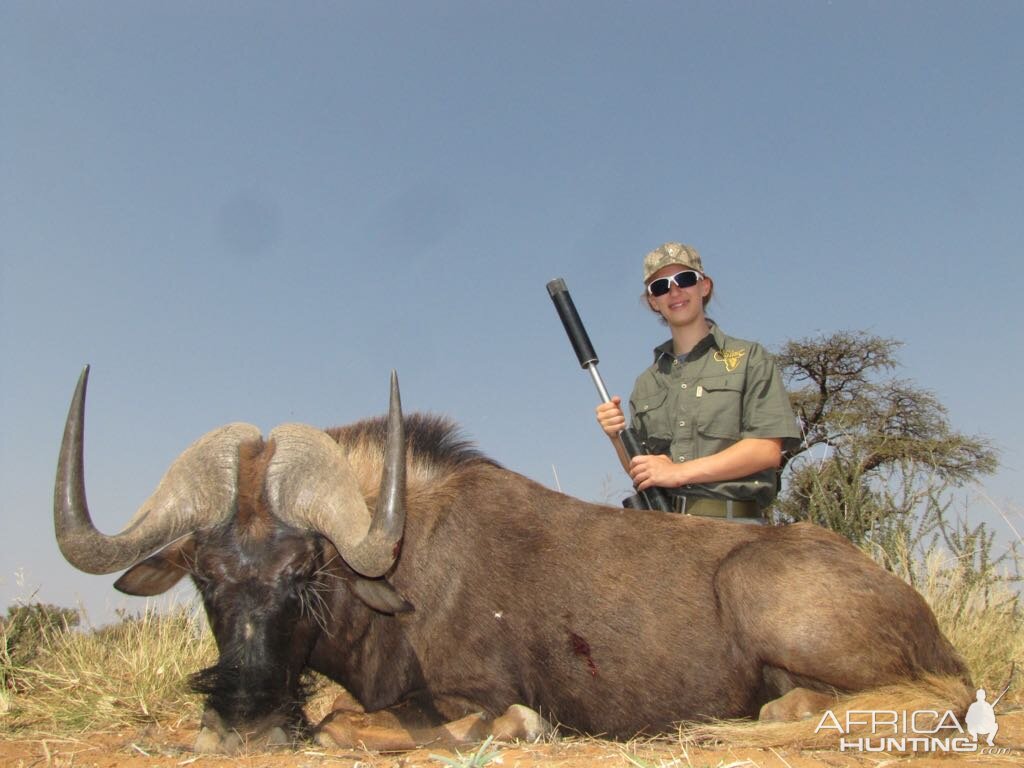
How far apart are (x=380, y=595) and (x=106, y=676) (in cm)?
277

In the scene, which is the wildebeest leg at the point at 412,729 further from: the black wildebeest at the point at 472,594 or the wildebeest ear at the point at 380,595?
the wildebeest ear at the point at 380,595

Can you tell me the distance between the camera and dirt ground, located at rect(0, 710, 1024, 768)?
129 inches

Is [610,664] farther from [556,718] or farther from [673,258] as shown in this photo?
[673,258]

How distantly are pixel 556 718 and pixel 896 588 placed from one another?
1578 mm

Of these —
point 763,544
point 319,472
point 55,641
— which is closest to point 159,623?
point 55,641

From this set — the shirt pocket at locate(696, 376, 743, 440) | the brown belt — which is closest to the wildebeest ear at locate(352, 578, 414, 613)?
the brown belt

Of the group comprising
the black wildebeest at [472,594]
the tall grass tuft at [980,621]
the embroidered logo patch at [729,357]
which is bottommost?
the tall grass tuft at [980,621]

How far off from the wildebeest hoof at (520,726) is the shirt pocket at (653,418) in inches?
92.2

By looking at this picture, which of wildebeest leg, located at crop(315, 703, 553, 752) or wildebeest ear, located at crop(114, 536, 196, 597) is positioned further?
wildebeest ear, located at crop(114, 536, 196, 597)

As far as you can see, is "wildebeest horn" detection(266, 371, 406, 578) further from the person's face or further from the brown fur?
the person's face

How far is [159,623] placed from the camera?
6949 millimetres

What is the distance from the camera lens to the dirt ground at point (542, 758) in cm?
329

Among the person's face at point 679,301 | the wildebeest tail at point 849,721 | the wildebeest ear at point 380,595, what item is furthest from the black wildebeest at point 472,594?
the person's face at point 679,301

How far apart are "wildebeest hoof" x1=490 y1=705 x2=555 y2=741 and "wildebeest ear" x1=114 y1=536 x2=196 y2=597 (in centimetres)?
146
